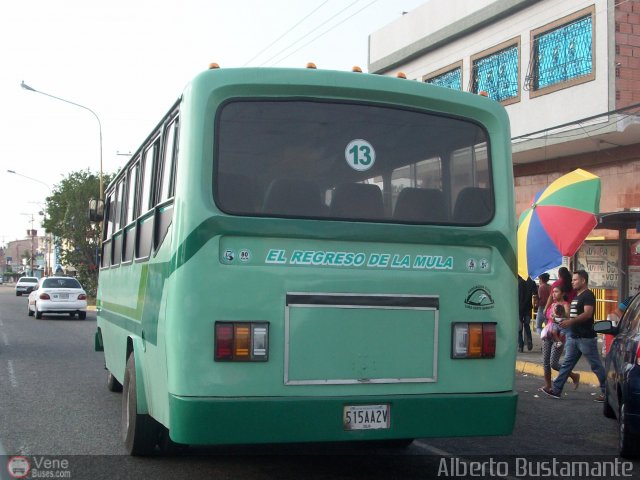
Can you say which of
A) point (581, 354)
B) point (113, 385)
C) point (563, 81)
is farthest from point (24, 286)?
point (581, 354)

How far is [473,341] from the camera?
18.7 feet

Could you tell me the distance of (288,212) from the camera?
546 cm

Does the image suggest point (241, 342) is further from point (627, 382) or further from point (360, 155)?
point (627, 382)

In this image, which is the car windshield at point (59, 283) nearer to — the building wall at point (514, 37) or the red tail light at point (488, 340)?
the building wall at point (514, 37)

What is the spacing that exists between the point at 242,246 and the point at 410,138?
1.51 meters

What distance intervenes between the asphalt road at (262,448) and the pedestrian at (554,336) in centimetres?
40

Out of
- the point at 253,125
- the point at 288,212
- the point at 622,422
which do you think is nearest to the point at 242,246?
the point at 288,212

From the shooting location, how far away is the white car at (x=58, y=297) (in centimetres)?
2847

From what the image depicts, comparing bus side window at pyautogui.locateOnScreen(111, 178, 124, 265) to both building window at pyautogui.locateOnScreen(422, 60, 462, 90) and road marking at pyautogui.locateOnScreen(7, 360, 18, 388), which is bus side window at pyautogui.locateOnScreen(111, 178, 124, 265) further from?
building window at pyautogui.locateOnScreen(422, 60, 462, 90)

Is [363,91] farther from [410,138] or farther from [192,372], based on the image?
[192,372]

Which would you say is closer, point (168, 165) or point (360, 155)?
point (360, 155)

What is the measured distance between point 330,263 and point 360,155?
2.73ft

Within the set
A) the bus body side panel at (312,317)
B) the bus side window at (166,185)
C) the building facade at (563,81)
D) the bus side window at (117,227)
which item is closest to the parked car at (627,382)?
the bus body side panel at (312,317)

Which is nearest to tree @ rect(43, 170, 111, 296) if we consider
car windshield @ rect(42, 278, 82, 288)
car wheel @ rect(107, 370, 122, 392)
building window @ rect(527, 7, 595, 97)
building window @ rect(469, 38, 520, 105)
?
car windshield @ rect(42, 278, 82, 288)
